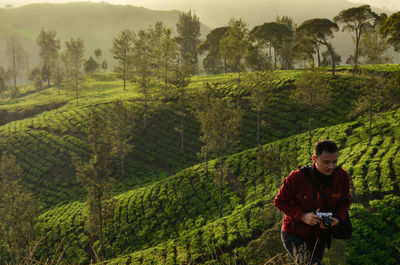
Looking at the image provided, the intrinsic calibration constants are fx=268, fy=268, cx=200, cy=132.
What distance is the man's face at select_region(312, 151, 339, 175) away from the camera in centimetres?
492

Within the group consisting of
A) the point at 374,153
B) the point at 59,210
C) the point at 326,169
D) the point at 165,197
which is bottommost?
the point at 59,210

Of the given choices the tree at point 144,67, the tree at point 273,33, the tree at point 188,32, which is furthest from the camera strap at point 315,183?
the tree at point 188,32

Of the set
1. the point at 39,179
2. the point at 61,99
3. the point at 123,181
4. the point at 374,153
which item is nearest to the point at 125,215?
the point at 123,181

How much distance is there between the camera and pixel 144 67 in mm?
64875

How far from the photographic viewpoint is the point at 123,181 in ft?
162

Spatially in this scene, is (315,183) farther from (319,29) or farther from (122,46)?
(122,46)

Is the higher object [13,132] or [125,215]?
[13,132]

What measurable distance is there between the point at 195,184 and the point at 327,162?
33502mm

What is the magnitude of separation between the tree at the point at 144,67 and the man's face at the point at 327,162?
2176 inches

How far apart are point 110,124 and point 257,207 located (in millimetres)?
35019

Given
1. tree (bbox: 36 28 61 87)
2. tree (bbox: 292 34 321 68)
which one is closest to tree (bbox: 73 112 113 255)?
tree (bbox: 292 34 321 68)

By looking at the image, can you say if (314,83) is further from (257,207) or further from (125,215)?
(125,215)

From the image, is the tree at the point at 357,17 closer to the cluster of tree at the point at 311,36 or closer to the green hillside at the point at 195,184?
the cluster of tree at the point at 311,36

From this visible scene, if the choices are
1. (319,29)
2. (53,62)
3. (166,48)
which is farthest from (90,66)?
(319,29)
